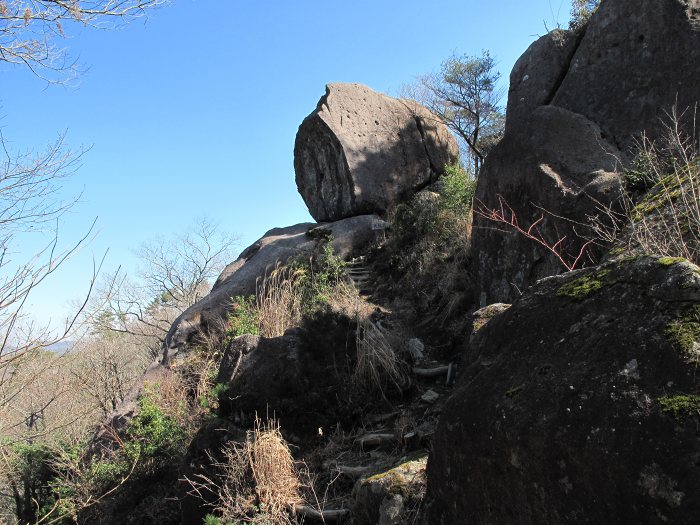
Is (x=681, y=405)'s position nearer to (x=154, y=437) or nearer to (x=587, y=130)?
(x=587, y=130)

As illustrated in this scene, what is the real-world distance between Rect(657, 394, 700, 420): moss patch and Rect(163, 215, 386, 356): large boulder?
9.43 metres

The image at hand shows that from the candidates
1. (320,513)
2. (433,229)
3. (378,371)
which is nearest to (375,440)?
(378,371)

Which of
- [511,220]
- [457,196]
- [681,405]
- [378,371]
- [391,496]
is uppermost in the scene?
[457,196]

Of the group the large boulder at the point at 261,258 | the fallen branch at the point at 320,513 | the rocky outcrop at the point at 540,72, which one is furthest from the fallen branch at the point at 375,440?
the large boulder at the point at 261,258

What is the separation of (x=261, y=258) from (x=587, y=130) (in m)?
8.35

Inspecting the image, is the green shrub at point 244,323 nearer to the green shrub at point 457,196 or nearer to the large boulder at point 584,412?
the green shrub at point 457,196

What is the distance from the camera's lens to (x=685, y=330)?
68.1 inches

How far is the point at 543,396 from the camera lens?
1982 mm

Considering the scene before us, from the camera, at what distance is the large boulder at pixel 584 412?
158 cm

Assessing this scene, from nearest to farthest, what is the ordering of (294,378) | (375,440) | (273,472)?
1. (273,472)
2. (375,440)
3. (294,378)

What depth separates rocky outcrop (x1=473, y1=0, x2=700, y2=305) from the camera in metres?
5.38

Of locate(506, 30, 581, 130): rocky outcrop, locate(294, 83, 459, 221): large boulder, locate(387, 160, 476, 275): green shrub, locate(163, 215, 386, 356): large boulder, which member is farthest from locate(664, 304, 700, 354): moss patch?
locate(294, 83, 459, 221): large boulder

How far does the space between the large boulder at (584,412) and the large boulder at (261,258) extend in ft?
28.3

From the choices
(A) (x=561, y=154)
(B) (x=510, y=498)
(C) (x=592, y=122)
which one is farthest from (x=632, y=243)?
(C) (x=592, y=122)
